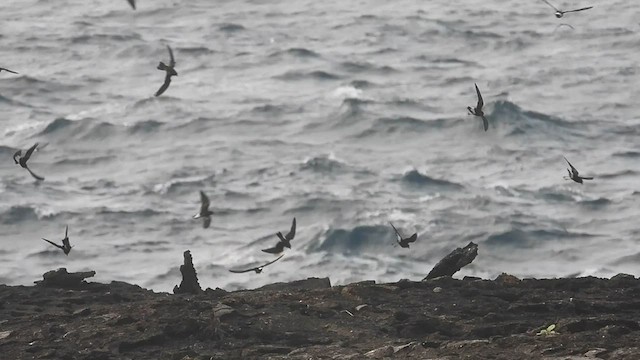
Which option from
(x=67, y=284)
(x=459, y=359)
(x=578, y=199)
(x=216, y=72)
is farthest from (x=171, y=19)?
(x=459, y=359)

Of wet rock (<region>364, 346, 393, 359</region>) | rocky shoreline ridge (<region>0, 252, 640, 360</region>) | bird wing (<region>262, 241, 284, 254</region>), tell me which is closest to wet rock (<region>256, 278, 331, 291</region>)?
bird wing (<region>262, 241, 284, 254</region>)

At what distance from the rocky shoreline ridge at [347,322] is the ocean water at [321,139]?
18309 mm

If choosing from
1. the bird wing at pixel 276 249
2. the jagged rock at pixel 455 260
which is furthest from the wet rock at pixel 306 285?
the jagged rock at pixel 455 260

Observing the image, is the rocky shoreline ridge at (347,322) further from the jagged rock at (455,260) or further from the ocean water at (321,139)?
the ocean water at (321,139)

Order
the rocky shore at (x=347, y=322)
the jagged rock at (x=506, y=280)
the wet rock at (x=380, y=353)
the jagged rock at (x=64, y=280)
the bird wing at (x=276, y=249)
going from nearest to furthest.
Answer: the wet rock at (x=380, y=353)
the rocky shore at (x=347, y=322)
the jagged rock at (x=506, y=280)
the bird wing at (x=276, y=249)
the jagged rock at (x=64, y=280)

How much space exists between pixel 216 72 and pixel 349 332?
146ft

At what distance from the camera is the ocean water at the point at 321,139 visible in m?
35.9

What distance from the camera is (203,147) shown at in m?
46.2

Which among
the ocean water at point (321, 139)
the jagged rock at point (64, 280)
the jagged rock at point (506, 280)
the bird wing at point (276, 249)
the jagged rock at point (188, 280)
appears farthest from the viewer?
the ocean water at point (321, 139)

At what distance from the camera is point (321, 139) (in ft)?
153

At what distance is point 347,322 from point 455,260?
255 cm

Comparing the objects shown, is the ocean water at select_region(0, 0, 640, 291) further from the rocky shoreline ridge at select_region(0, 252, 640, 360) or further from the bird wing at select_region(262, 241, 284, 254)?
the rocky shoreline ridge at select_region(0, 252, 640, 360)

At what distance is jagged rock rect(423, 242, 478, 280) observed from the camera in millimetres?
15367

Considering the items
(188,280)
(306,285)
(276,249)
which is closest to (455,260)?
(306,285)
